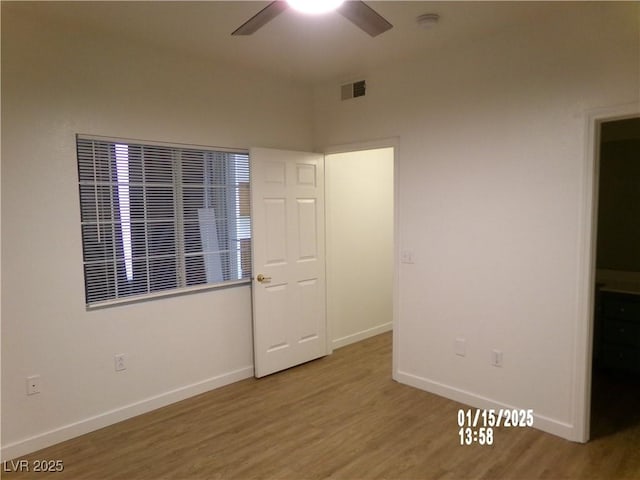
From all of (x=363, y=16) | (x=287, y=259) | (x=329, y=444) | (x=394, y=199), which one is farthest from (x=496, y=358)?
(x=363, y=16)

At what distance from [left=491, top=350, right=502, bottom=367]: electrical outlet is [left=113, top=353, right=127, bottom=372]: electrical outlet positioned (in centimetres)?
268

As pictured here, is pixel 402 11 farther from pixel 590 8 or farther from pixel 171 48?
pixel 171 48

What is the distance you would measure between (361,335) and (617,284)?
8.26 feet

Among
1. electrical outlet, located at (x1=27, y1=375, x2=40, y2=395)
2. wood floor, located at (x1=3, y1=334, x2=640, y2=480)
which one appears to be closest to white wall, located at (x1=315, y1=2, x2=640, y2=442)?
wood floor, located at (x1=3, y1=334, x2=640, y2=480)

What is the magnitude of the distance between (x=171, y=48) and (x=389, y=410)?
10.4 feet

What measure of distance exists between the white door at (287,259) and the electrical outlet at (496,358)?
5.62 ft

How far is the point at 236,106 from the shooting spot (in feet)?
11.9

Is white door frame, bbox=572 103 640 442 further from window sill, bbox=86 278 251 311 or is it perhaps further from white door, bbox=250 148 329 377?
window sill, bbox=86 278 251 311

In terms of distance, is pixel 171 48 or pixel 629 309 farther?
pixel 629 309

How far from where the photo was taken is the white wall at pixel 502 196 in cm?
260

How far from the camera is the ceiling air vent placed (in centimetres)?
376

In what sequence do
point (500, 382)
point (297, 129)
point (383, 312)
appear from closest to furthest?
point (500, 382) < point (297, 129) < point (383, 312)

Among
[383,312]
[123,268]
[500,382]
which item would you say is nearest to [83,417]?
[123,268]
